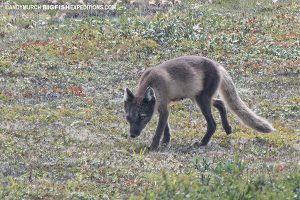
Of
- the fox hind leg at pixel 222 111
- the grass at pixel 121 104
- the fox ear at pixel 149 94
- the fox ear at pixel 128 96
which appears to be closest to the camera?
the grass at pixel 121 104


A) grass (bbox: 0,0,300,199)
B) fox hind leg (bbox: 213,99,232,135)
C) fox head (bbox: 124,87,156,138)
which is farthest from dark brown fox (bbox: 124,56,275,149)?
grass (bbox: 0,0,300,199)

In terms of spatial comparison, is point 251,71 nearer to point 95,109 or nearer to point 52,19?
point 95,109

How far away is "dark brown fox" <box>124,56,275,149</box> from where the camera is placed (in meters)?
12.7

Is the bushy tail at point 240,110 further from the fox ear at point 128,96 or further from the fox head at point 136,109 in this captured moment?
the fox ear at point 128,96

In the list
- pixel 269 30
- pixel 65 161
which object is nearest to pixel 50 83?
pixel 65 161

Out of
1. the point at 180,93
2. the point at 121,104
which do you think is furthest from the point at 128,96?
the point at 121,104

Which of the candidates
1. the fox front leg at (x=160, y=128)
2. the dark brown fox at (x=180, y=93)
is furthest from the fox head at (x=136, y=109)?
the fox front leg at (x=160, y=128)

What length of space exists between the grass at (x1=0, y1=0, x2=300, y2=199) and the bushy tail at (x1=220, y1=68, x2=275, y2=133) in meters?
0.31

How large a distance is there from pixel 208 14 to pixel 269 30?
2227 millimetres

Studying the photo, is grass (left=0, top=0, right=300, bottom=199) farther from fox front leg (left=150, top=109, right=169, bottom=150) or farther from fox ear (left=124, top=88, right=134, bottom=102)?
fox ear (left=124, top=88, right=134, bottom=102)

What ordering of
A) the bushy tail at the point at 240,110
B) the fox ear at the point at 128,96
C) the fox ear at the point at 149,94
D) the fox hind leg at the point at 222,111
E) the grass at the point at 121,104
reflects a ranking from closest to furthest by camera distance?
the grass at the point at 121,104 → the fox ear at the point at 149,94 → the fox ear at the point at 128,96 → the bushy tail at the point at 240,110 → the fox hind leg at the point at 222,111

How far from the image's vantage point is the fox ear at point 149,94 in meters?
12.5

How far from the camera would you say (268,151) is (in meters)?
12.6

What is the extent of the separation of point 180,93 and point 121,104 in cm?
297
